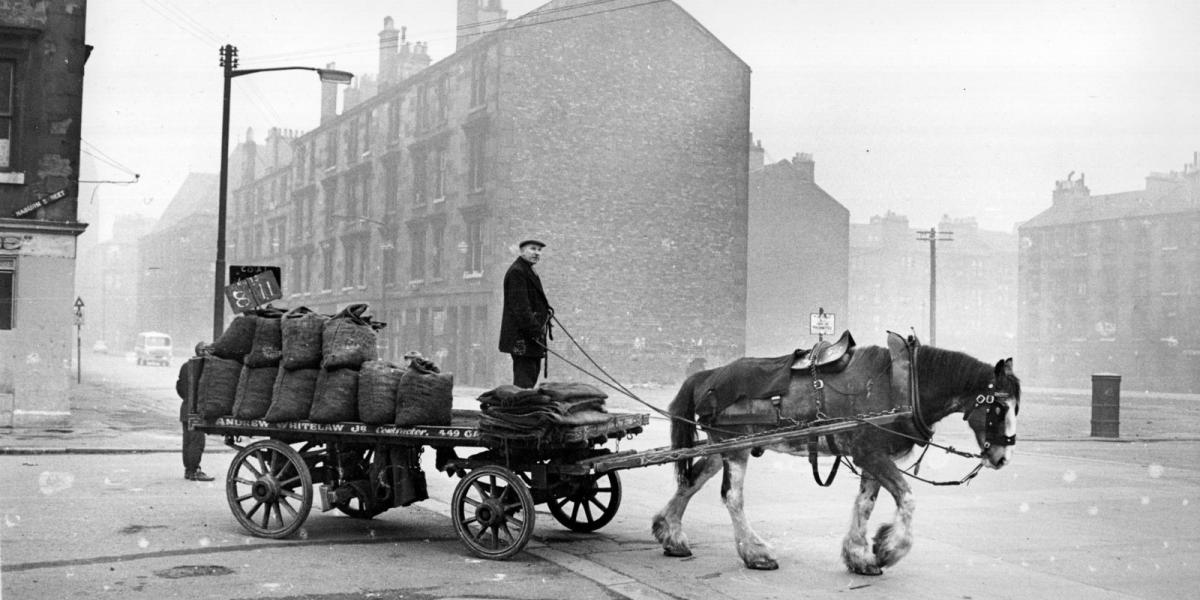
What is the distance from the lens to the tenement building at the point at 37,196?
20.5m

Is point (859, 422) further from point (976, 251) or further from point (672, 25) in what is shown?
point (976, 251)

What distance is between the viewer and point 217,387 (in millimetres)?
8867

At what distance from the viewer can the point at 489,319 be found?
39156mm

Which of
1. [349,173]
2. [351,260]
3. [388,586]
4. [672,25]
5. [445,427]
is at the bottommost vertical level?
[388,586]

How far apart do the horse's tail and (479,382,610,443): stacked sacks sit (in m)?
0.59

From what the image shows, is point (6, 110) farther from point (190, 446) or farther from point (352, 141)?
point (352, 141)

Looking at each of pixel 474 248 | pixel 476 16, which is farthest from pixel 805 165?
pixel 474 248

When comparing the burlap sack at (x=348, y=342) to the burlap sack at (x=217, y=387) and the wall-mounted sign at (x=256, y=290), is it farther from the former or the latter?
the wall-mounted sign at (x=256, y=290)

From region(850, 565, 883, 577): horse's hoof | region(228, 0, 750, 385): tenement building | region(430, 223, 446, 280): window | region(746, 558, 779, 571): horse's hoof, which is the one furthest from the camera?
region(430, 223, 446, 280): window

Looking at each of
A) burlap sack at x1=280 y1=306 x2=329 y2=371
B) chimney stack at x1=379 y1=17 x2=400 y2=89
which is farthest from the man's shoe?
chimney stack at x1=379 y1=17 x2=400 y2=89

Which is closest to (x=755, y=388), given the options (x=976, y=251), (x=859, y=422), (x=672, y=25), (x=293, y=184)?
(x=859, y=422)

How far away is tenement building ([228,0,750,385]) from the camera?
3956 centimetres

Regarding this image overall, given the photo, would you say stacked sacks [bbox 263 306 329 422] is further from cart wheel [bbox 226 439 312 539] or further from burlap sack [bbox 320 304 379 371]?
cart wheel [bbox 226 439 312 539]

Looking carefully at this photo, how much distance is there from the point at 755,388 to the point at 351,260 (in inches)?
1768
